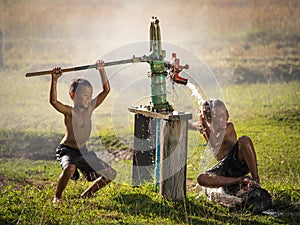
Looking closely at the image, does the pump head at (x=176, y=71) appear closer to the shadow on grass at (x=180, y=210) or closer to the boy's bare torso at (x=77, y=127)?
the boy's bare torso at (x=77, y=127)

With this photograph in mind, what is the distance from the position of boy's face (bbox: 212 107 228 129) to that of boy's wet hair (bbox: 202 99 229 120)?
31 mm

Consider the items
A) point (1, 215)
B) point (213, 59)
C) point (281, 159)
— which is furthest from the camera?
point (213, 59)

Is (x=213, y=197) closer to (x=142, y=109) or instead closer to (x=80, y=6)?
(x=142, y=109)

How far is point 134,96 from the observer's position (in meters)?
8.58

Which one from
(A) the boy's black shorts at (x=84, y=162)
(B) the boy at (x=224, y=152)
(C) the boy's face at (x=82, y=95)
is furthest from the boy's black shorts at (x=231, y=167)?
(C) the boy's face at (x=82, y=95)

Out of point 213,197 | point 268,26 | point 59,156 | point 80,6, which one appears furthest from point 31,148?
point 268,26

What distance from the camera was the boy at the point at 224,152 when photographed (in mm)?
5988

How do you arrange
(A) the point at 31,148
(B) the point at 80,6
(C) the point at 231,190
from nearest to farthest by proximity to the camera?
1. (C) the point at 231,190
2. (A) the point at 31,148
3. (B) the point at 80,6

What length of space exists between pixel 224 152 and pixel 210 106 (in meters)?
0.52

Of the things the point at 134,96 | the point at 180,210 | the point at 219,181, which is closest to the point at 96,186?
the point at 180,210

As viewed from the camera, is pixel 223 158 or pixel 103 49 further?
pixel 103 49

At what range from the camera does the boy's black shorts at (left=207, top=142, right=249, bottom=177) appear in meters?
6.12

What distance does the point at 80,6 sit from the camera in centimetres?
1725

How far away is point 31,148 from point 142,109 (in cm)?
395
